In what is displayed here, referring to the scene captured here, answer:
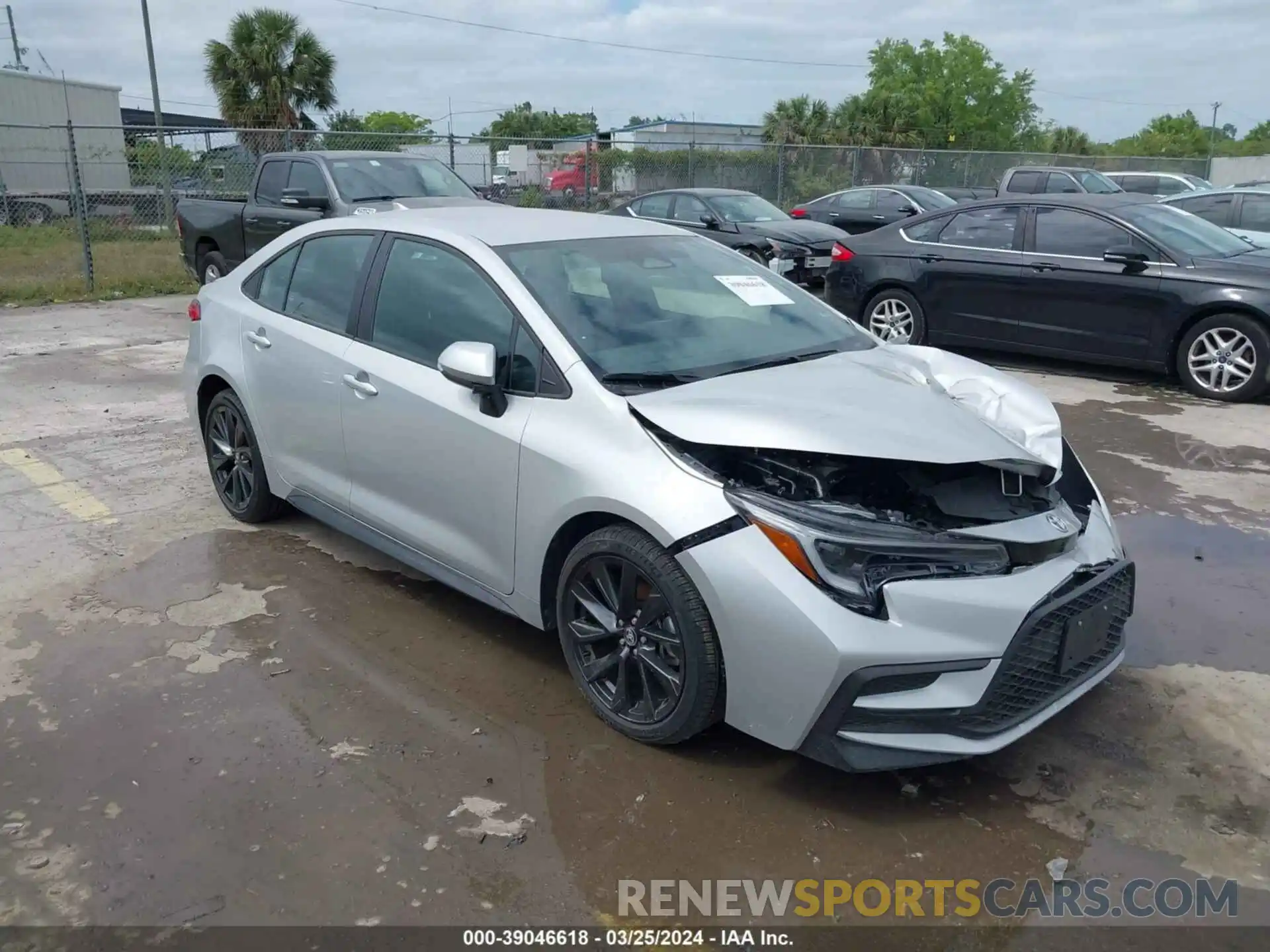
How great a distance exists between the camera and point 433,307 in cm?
417

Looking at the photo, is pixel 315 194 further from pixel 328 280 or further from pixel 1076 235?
pixel 1076 235

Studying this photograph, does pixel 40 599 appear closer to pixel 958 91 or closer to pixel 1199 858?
pixel 1199 858

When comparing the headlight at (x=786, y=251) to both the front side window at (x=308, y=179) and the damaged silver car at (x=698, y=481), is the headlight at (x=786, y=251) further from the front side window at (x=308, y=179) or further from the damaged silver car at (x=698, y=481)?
the damaged silver car at (x=698, y=481)

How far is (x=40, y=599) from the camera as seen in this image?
4.64 meters

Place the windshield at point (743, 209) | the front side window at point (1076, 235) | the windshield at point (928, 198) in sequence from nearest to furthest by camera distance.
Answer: the front side window at point (1076, 235) → the windshield at point (743, 209) → the windshield at point (928, 198)

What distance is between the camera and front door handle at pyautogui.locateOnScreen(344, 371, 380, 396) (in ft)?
13.9

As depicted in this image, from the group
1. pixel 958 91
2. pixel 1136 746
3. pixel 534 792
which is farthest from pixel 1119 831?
pixel 958 91

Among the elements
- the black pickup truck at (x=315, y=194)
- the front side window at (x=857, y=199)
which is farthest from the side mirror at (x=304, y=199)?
the front side window at (x=857, y=199)

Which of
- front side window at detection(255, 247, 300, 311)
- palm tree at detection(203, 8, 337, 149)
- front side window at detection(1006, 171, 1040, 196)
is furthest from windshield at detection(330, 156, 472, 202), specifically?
palm tree at detection(203, 8, 337, 149)

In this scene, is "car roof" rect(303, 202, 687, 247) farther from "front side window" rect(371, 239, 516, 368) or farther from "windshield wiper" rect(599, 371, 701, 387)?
"windshield wiper" rect(599, 371, 701, 387)

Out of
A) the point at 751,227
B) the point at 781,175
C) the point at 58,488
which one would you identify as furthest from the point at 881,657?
the point at 781,175

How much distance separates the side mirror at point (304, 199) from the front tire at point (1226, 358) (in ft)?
27.3

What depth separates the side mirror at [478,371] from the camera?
3594 millimetres

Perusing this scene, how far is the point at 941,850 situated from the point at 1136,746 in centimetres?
95
